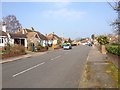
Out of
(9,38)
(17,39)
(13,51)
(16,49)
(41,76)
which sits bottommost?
(41,76)

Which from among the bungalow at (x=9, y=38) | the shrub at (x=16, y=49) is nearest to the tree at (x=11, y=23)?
the bungalow at (x=9, y=38)

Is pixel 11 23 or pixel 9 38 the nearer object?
pixel 9 38

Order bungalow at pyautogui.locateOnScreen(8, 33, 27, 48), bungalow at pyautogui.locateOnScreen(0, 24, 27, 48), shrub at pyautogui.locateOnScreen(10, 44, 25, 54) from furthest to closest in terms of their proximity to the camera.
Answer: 1. bungalow at pyautogui.locateOnScreen(8, 33, 27, 48)
2. bungalow at pyautogui.locateOnScreen(0, 24, 27, 48)
3. shrub at pyautogui.locateOnScreen(10, 44, 25, 54)

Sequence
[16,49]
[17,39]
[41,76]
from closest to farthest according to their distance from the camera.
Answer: [41,76]
[16,49]
[17,39]

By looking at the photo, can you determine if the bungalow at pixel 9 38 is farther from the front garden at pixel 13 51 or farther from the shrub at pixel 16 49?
the front garden at pixel 13 51

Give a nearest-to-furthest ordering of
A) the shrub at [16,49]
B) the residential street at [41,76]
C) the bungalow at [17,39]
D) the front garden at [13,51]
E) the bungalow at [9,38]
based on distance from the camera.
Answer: the residential street at [41,76] → the front garden at [13,51] → the shrub at [16,49] → the bungalow at [9,38] → the bungalow at [17,39]

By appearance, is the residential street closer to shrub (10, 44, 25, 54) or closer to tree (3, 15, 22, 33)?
shrub (10, 44, 25, 54)

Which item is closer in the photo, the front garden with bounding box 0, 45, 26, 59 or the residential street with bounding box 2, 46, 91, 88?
the residential street with bounding box 2, 46, 91, 88

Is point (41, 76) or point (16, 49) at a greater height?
point (16, 49)

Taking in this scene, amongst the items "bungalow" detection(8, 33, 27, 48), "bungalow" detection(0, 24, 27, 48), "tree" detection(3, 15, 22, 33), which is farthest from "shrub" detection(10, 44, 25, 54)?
"tree" detection(3, 15, 22, 33)

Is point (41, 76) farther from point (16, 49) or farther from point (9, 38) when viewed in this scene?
point (9, 38)

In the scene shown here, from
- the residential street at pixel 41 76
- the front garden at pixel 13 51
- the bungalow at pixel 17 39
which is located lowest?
the residential street at pixel 41 76

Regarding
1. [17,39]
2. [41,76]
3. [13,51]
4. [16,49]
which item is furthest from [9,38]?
[41,76]

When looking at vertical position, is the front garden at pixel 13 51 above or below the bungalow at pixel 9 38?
below
